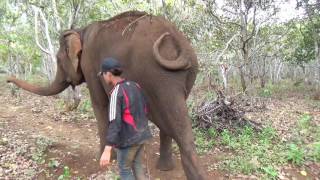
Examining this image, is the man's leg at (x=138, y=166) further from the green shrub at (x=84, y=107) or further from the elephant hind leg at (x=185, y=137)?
the green shrub at (x=84, y=107)

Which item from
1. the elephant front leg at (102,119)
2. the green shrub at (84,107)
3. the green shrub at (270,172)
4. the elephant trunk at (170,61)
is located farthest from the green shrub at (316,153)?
the green shrub at (84,107)

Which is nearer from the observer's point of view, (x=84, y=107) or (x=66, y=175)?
(x=66, y=175)

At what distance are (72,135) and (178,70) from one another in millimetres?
4464

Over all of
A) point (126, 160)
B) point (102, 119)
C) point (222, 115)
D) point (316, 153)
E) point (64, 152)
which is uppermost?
point (102, 119)

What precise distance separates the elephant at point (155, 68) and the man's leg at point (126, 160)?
0.76 m

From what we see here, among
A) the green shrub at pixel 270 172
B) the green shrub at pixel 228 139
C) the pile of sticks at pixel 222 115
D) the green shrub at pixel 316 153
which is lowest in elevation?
the green shrub at pixel 270 172

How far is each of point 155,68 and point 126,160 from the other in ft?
4.49

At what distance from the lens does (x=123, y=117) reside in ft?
16.2

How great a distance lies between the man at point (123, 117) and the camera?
4.87 m

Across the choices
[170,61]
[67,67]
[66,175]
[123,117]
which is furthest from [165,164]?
[67,67]

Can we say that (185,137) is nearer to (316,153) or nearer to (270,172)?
(270,172)

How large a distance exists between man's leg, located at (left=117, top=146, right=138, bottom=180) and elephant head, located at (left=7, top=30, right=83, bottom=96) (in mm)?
2816

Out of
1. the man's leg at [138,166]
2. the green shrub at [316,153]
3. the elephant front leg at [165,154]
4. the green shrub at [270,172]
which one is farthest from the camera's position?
the green shrub at [316,153]

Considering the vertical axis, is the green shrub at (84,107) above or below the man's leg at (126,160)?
above
